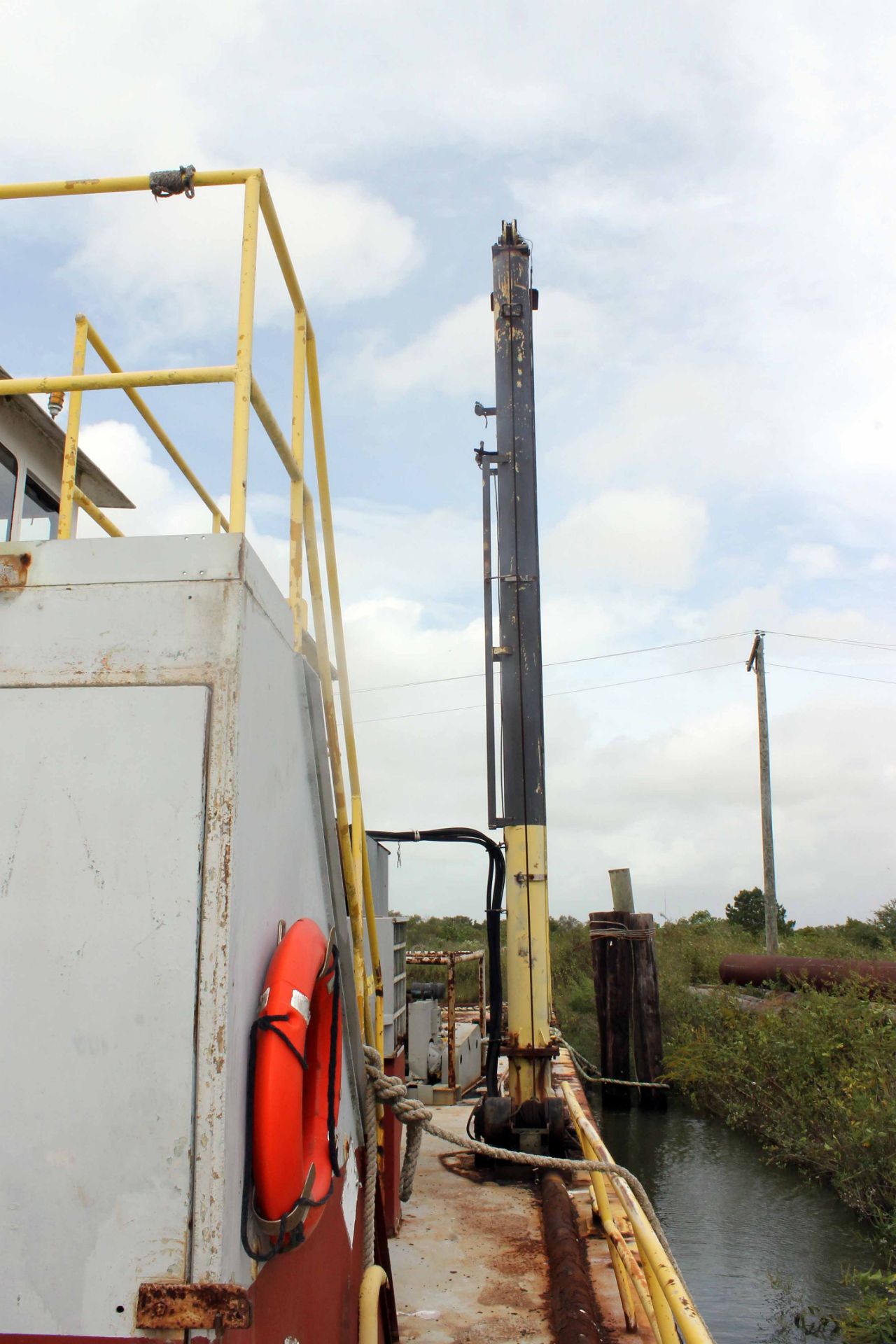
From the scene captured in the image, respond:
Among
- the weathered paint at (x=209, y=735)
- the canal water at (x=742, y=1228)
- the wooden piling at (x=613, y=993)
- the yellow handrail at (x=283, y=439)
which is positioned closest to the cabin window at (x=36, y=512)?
the yellow handrail at (x=283, y=439)

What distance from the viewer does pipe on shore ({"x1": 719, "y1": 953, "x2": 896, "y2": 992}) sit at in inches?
453

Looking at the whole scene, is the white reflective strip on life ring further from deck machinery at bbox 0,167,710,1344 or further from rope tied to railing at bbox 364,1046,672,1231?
rope tied to railing at bbox 364,1046,672,1231

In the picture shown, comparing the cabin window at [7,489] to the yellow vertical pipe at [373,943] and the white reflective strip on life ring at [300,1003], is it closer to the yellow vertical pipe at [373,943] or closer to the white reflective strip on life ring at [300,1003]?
the yellow vertical pipe at [373,943]

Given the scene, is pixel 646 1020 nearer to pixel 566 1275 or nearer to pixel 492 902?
pixel 492 902

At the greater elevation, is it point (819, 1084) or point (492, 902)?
point (492, 902)

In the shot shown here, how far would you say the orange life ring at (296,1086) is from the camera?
2.19 m

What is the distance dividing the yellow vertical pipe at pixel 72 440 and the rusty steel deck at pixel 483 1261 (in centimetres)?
350

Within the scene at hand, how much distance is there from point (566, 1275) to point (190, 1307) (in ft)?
9.85

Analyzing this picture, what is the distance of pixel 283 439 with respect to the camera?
3.05 meters

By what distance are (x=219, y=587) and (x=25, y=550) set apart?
531 millimetres

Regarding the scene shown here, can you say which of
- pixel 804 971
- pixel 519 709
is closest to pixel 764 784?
pixel 804 971

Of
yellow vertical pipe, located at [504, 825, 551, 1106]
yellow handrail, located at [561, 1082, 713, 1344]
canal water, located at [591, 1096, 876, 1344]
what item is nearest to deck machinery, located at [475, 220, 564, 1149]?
yellow vertical pipe, located at [504, 825, 551, 1106]

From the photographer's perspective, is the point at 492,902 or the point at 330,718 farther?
the point at 492,902

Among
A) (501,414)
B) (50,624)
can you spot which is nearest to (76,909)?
(50,624)
